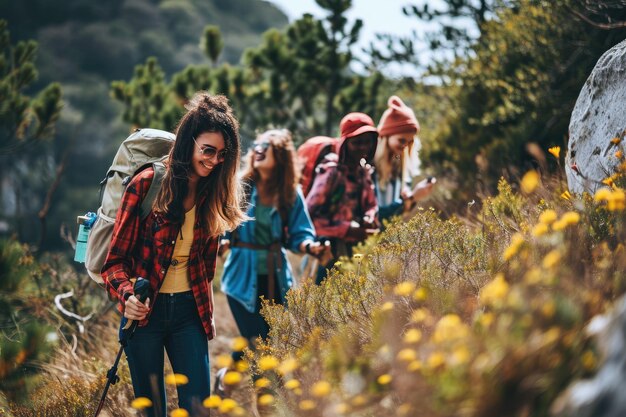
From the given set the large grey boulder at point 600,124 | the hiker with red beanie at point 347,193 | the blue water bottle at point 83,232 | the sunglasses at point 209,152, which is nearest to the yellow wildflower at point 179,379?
the blue water bottle at point 83,232

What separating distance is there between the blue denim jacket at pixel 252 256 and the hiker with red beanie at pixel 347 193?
1.43ft

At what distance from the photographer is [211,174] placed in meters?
3.38

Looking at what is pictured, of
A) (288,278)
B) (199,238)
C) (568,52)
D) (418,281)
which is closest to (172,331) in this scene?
(199,238)

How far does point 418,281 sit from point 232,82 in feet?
25.3

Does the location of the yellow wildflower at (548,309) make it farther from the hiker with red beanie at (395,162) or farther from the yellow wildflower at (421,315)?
the hiker with red beanie at (395,162)

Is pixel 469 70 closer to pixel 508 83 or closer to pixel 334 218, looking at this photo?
pixel 508 83

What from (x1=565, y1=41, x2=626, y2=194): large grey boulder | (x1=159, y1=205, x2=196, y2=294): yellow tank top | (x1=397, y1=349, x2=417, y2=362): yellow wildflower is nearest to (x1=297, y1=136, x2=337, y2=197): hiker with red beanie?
(x1=565, y1=41, x2=626, y2=194): large grey boulder

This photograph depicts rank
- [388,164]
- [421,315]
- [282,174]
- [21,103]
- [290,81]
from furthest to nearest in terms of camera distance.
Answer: [290,81]
[21,103]
[388,164]
[282,174]
[421,315]

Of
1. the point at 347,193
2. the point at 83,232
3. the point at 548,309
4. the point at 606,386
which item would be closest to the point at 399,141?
the point at 347,193

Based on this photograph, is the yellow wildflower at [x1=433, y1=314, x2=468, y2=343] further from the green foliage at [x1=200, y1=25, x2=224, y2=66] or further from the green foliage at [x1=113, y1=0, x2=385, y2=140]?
the green foliage at [x1=200, y1=25, x2=224, y2=66]

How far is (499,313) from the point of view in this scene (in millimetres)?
1908

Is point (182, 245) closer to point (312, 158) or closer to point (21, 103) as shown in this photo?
point (312, 158)

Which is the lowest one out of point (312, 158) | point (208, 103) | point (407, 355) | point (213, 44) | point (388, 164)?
point (388, 164)

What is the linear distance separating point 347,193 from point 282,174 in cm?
73
